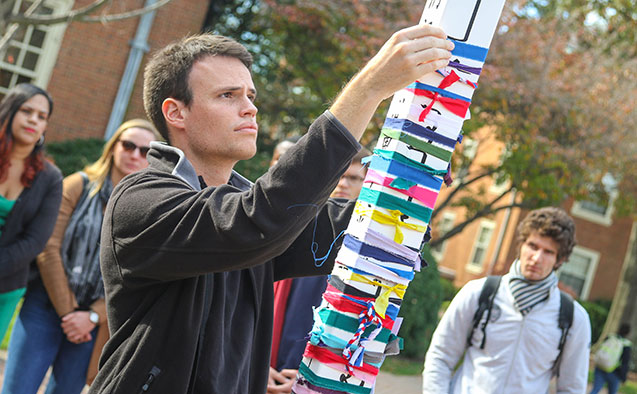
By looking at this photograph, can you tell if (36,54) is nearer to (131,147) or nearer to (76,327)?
(131,147)

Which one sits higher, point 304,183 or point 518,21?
point 518,21

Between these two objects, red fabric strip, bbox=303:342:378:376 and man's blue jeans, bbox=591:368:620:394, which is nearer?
red fabric strip, bbox=303:342:378:376

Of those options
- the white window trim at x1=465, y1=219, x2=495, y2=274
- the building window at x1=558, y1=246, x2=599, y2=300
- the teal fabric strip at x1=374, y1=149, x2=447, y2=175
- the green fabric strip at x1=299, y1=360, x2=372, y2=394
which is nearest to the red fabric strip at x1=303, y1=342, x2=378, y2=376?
the green fabric strip at x1=299, y1=360, x2=372, y2=394

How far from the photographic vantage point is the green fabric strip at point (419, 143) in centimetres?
171

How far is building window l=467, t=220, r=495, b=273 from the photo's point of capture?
27.8 metres

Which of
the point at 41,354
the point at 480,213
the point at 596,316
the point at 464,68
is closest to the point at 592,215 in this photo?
the point at 596,316

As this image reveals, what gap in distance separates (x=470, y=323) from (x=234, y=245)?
259 cm

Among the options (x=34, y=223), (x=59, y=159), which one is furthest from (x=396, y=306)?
(x=59, y=159)

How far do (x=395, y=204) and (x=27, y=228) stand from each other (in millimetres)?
3280

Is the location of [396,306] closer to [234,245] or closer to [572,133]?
[234,245]

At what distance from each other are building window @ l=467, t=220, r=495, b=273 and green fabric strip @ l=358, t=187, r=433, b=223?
87.5 ft

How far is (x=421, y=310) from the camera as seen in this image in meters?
11.0

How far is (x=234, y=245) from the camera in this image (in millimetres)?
1609

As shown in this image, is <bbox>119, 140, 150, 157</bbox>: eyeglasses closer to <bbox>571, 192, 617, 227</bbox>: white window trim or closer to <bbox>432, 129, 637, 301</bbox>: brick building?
<bbox>432, 129, 637, 301</bbox>: brick building
